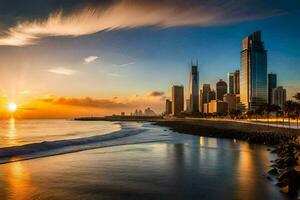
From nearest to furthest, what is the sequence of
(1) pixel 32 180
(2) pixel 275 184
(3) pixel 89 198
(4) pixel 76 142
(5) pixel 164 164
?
1. (3) pixel 89 198
2. (2) pixel 275 184
3. (1) pixel 32 180
4. (5) pixel 164 164
5. (4) pixel 76 142

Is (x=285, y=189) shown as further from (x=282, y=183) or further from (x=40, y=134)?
(x=40, y=134)

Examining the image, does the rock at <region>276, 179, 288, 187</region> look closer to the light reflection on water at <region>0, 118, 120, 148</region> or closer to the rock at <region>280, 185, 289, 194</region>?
the rock at <region>280, 185, 289, 194</region>

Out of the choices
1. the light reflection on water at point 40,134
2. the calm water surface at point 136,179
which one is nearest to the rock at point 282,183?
the calm water surface at point 136,179

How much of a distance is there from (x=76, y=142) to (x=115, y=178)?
26.1m

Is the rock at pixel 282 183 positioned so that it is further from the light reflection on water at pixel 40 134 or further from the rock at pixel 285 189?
the light reflection on water at pixel 40 134

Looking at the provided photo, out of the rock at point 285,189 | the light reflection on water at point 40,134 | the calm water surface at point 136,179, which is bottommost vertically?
the light reflection on water at point 40,134

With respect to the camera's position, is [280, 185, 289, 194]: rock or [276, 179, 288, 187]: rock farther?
[276, 179, 288, 187]: rock

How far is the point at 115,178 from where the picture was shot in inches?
728

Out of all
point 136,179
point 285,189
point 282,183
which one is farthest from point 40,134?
point 285,189

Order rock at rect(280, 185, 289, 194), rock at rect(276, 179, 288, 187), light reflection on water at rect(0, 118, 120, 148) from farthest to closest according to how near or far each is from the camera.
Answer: light reflection on water at rect(0, 118, 120, 148)
rock at rect(276, 179, 288, 187)
rock at rect(280, 185, 289, 194)

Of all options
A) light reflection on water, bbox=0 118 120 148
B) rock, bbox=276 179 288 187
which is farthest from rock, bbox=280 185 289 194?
light reflection on water, bbox=0 118 120 148

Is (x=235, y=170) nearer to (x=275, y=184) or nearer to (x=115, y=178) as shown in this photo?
(x=275, y=184)

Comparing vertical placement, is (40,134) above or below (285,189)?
below

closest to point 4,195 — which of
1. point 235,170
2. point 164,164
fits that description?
point 164,164
